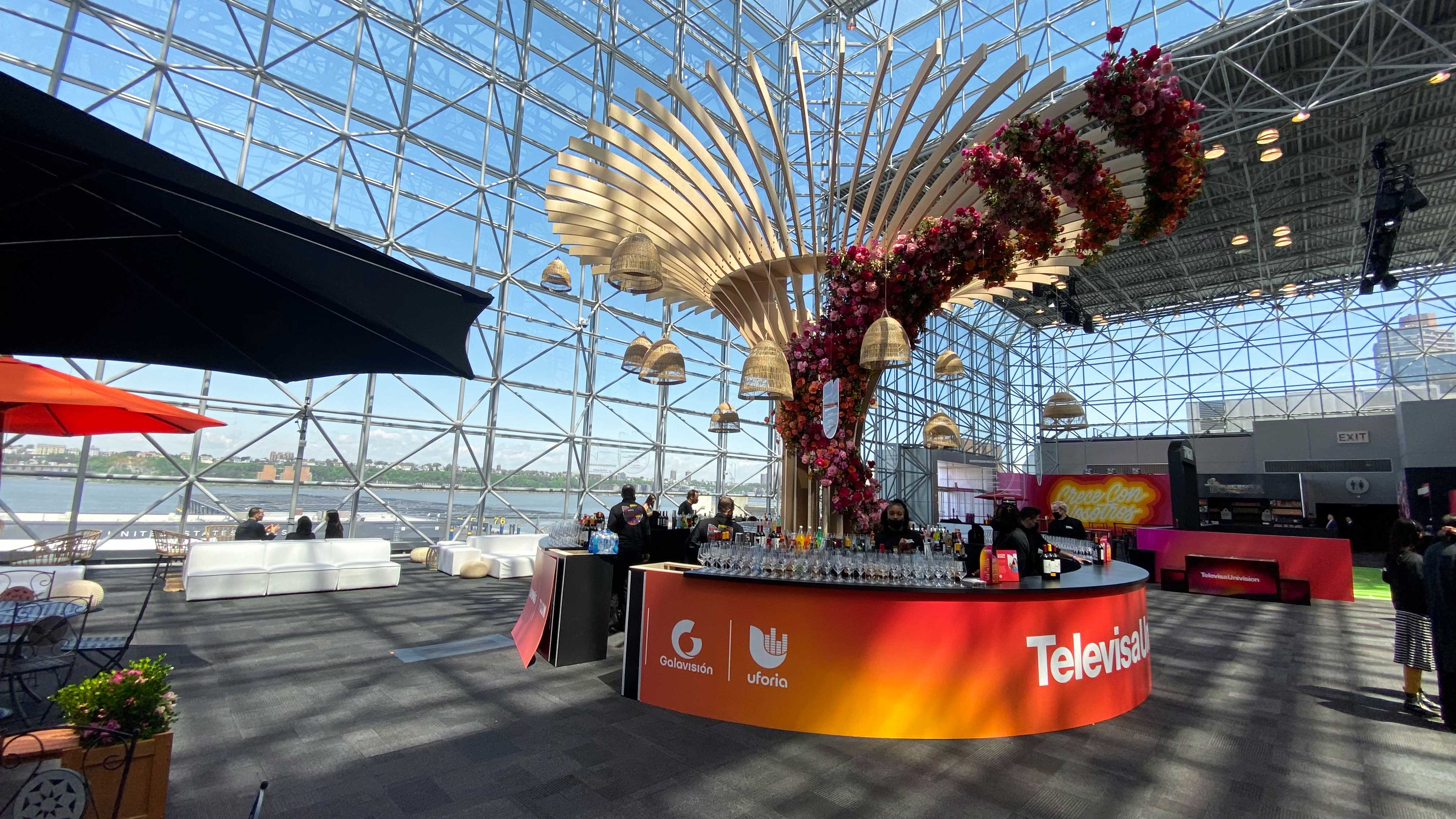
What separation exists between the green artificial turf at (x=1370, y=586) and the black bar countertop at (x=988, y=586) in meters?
8.15

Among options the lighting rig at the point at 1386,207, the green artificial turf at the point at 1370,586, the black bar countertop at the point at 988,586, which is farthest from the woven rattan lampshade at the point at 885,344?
the lighting rig at the point at 1386,207

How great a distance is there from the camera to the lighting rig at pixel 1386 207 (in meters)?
10.7

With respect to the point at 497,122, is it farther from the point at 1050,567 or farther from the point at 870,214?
the point at 1050,567

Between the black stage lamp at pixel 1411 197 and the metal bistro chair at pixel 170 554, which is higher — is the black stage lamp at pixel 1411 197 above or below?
above

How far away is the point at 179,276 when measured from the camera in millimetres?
2348

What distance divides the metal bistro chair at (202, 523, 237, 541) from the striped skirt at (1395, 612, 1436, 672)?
12.3 metres

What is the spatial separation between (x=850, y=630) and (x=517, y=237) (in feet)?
36.5

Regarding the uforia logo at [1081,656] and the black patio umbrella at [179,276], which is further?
the uforia logo at [1081,656]

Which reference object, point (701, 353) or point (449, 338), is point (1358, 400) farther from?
point (449, 338)

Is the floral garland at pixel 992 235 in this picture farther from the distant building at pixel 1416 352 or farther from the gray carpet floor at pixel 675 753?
the distant building at pixel 1416 352

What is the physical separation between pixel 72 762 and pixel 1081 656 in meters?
4.82

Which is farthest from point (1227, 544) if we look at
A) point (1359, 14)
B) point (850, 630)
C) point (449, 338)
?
point (449, 338)

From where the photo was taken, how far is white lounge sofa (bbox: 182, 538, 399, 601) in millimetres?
6852

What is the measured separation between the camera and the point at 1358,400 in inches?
796
